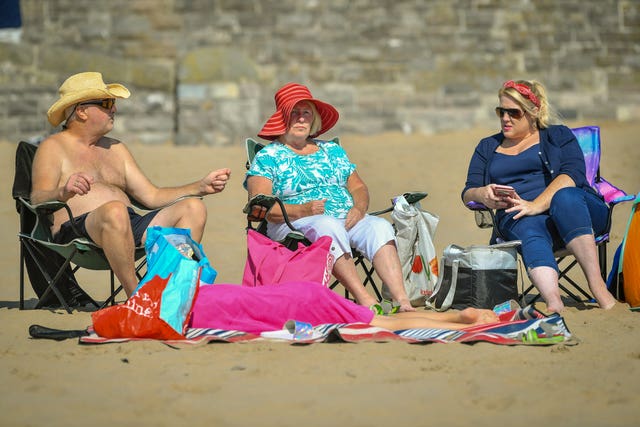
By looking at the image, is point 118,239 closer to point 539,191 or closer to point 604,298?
point 539,191

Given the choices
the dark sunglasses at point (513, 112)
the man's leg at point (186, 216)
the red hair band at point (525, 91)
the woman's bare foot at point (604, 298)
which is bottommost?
the woman's bare foot at point (604, 298)

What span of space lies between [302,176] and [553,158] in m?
1.26

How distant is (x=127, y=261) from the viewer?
4738 mm

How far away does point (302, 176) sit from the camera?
5328 mm

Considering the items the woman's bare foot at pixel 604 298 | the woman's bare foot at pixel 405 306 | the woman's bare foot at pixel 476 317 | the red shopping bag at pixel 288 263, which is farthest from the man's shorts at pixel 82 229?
the woman's bare foot at pixel 604 298

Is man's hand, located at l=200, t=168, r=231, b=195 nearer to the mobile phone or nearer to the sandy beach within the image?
the sandy beach

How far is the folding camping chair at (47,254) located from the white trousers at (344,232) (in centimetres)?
75

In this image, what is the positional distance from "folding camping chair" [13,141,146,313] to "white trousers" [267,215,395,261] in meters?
0.75

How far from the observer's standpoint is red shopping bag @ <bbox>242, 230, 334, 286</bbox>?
15.6ft

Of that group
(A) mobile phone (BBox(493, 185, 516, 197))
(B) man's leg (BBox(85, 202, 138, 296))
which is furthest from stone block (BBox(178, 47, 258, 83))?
(B) man's leg (BBox(85, 202, 138, 296))

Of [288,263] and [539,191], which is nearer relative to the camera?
[288,263]

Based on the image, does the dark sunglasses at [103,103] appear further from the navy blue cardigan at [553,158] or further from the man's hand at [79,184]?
the navy blue cardigan at [553,158]

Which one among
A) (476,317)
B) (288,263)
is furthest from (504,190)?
(288,263)

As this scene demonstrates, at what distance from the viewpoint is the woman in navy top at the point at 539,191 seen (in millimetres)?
4945
